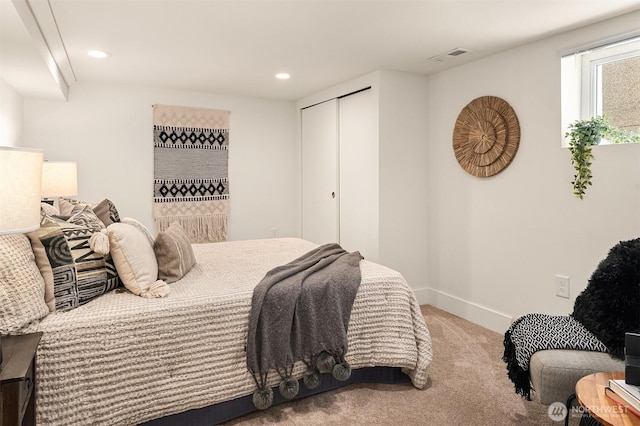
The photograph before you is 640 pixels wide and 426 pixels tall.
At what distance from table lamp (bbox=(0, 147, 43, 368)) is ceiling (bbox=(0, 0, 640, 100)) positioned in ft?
4.07

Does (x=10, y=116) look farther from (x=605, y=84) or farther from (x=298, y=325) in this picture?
(x=605, y=84)

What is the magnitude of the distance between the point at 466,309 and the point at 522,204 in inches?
43.6

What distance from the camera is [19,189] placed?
1.28 metres

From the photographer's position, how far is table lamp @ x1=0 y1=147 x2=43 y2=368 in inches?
48.8

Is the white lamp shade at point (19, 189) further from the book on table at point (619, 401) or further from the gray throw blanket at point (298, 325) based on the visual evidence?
the book on table at point (619, 401)

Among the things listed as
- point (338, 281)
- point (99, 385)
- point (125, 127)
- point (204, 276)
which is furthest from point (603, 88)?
point (125, 127)

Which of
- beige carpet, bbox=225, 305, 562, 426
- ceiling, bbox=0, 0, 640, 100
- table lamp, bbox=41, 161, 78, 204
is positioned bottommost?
beige carpet, bbox=225, 305, 562, 426

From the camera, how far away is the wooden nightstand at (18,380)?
120 cm

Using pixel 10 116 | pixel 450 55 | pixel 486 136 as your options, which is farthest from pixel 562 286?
pixel 10 116

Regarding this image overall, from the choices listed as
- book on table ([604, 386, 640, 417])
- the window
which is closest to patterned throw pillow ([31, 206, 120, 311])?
book on table ([604, 386, 640, 417])

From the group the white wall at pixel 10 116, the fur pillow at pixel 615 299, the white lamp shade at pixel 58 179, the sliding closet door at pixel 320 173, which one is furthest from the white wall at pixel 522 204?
the white wall at pixel 10 116

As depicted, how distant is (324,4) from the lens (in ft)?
8.13

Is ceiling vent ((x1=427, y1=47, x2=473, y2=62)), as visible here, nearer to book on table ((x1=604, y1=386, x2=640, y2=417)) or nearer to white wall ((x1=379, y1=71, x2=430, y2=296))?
white wall ((x1=379, y1=71, x2=430, y2=296))

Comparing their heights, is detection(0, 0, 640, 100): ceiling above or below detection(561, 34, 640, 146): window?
above
